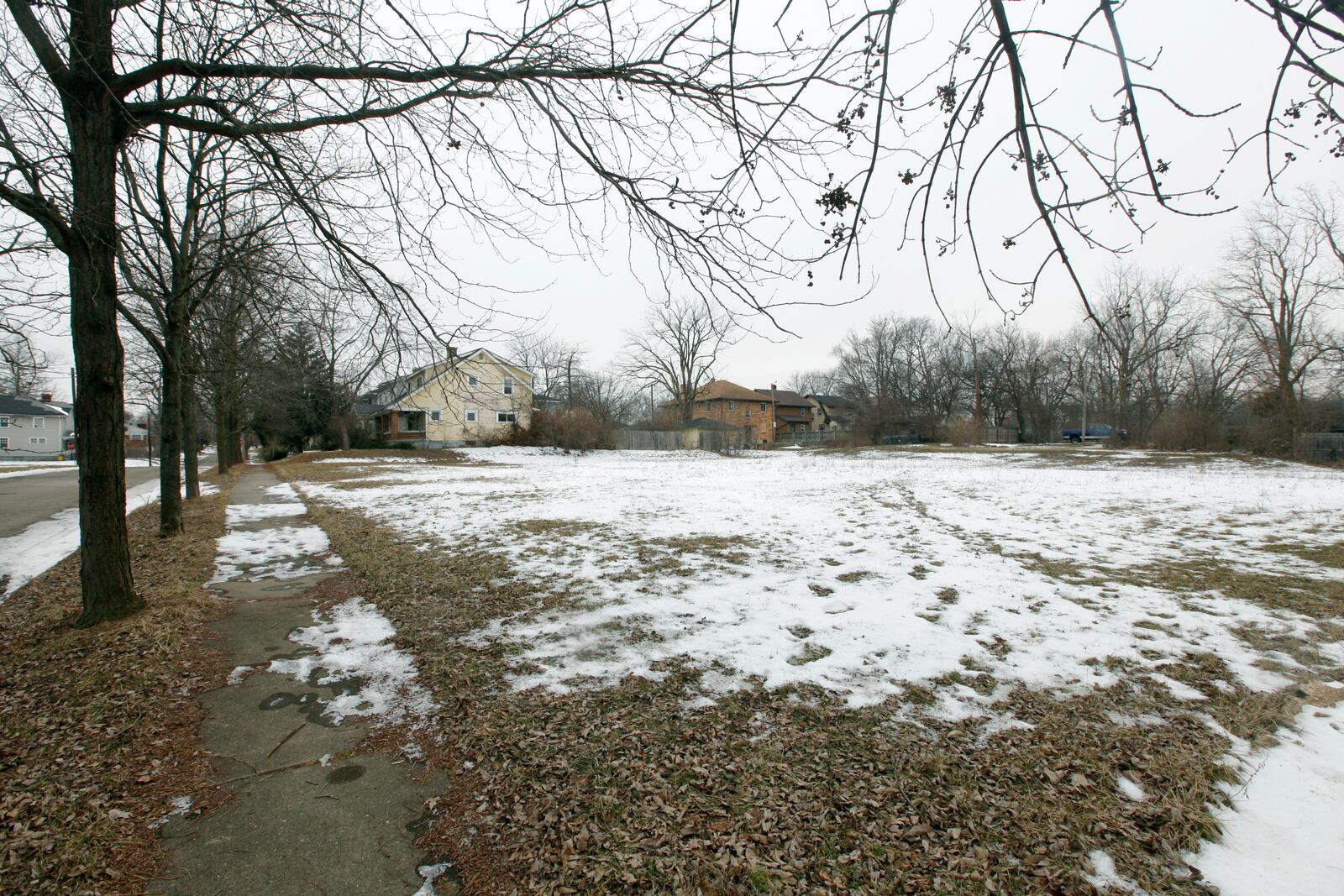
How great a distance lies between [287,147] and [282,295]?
1.75 m

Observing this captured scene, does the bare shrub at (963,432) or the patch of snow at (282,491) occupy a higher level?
the bare shrub at (963,432)

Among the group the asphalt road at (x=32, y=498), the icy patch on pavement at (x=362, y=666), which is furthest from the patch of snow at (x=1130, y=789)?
the asphalt road at (x=32, y=498)

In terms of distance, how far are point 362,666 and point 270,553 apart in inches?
187

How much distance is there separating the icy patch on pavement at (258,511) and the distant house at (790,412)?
62.3m

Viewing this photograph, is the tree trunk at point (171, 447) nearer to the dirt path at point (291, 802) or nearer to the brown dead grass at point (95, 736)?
the brown dead grass at point (95, 736)

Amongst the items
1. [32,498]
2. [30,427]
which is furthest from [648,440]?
[30,427]

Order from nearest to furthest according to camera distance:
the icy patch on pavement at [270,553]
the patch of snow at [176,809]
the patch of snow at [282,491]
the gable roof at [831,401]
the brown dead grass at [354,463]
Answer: the patch of snow at [176,809] < the icy patch on pavement at [270,553] < the patch of snow at [282,491] < the brown dead grass at [354,463] < the gable roof at [831,401]

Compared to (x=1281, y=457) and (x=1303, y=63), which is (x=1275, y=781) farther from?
(x=1281, y=457)

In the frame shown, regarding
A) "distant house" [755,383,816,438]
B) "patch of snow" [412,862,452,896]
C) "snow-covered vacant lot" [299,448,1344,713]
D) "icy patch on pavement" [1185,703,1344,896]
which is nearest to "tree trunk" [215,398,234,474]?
"snow-covered vacant lot" [299,448,1344,713]

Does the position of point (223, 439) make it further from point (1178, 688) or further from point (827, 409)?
point (827, 409)

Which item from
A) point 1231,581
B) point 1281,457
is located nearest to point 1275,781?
point 1231,581

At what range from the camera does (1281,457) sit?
2414 cm

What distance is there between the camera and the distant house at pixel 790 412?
73.5 metres

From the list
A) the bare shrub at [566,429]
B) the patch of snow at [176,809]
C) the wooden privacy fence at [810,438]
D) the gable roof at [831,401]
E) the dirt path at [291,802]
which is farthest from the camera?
the gable roof at [831,401]
